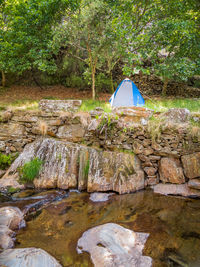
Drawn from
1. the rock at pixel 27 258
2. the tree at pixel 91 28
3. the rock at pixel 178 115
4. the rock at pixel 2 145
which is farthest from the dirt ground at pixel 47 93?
the rock at pixel 27 258

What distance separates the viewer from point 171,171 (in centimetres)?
472

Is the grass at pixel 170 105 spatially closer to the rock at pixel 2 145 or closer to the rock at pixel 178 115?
the rock at pixel 178 115

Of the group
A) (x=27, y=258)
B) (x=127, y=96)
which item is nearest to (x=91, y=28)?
(x=127, y=96)

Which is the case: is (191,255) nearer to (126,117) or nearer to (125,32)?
(126,117)

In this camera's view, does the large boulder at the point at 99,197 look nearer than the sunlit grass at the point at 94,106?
Yes

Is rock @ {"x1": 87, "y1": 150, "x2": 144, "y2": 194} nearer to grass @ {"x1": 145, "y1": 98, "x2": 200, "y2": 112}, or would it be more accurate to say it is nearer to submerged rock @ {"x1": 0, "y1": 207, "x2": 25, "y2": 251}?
submerged rock @ {"x1": 0, "y1": 207, "x2": 25, "y2": 251}

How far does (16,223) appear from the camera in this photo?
3.24m

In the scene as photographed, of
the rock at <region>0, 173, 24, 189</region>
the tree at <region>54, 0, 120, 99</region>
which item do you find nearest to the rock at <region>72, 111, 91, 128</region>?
the rock at <region>0, 173, 24, 189</region>

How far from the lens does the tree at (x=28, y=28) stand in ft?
25.8

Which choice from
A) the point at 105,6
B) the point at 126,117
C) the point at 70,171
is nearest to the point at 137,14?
the point at 105,6

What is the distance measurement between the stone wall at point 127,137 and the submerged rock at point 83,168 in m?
0.25

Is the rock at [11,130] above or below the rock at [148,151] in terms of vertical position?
above

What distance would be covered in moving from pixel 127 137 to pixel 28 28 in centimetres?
726

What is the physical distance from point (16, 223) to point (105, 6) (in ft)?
31.2
